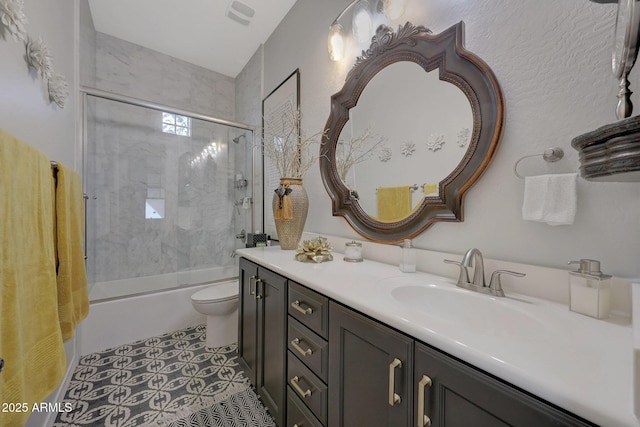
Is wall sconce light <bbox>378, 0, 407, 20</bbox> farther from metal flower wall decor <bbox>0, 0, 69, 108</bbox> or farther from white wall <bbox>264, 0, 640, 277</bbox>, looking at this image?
metal flower wall decor <bbox>0, 0, 69, 108</bbox>

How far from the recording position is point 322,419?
33.9 inches

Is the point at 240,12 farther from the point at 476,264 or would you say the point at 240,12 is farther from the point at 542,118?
the point at 476,264

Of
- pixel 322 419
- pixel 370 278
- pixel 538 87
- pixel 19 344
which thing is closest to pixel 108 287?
pixel 19 344

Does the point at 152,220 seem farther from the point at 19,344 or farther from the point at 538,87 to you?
the point at 538,87

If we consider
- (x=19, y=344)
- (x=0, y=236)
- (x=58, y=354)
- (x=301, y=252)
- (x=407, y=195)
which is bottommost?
(x=58, y=354)

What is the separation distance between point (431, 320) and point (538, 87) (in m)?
0.85

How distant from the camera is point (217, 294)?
1.91 m

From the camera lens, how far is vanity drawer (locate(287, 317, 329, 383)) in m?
0.86

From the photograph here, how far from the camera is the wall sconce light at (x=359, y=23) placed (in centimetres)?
125

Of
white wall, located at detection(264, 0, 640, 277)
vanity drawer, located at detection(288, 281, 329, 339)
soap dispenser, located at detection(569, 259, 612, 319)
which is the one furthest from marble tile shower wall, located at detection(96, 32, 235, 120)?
soap dispenser, located at detection(569, 259, 612, 319)

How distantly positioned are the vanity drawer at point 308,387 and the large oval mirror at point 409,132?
720 millimetres

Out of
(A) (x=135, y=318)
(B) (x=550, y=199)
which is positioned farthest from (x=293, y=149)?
(A) (x=135, y=318)

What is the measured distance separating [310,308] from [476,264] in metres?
0.64

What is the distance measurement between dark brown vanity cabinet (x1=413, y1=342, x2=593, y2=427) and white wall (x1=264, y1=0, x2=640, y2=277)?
1.83 feet
